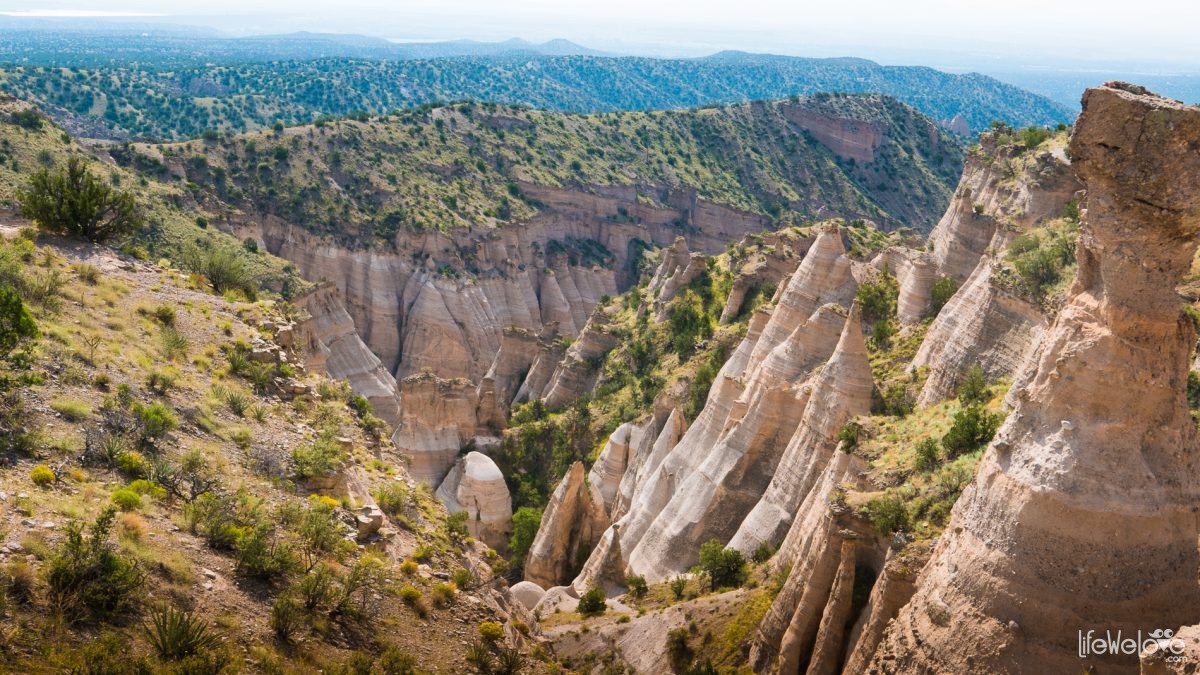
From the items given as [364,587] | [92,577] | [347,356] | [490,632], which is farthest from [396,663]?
[347,356]

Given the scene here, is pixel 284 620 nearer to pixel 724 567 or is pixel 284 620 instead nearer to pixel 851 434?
pixel 851 434

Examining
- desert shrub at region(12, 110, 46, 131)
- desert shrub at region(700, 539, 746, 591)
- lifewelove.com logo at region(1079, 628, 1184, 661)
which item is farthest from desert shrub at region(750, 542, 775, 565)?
desert shrub at region(12, 110, 46, 131)

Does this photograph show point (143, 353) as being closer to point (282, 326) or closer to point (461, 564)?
point (282, 326)

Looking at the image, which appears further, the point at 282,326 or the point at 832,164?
the point at 832,164

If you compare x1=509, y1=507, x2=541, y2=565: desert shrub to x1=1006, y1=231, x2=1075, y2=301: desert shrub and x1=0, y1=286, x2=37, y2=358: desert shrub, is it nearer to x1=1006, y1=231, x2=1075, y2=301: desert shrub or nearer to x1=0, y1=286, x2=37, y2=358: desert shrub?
x1=1006, y1=231, x2=1075, y2=301: desert shrub

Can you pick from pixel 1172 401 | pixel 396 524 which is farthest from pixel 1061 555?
pixel 396 524

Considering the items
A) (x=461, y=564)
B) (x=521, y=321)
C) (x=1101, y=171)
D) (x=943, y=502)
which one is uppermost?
(x=1101, y=171)

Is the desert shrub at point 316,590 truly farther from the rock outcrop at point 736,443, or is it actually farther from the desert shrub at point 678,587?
the rock outcrop at point 736,443
